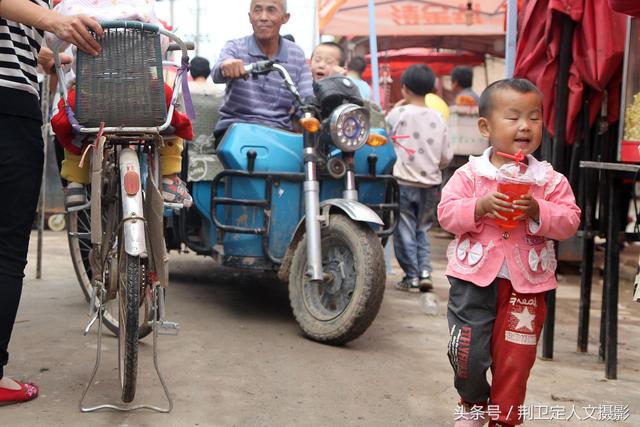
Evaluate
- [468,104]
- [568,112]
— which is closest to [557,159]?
[568,112]

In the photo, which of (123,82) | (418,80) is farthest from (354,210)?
(418,80)

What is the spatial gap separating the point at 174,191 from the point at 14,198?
2.56ft

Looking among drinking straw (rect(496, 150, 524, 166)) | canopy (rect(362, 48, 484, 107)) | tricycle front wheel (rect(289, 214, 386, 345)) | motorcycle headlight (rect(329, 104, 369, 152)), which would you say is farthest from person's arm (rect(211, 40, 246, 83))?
canopy (rect(362, 48, 484, 107))

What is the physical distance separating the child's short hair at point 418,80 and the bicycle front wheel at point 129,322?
4386mm

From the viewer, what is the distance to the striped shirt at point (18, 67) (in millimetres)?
3350

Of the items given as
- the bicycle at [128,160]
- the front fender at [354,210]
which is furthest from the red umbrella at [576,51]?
the bicycle at [128,160]

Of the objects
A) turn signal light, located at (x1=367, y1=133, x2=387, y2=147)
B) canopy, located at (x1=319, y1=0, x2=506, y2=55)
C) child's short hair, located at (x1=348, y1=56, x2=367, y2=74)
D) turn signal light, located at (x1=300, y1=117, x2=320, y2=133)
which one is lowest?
turn signal light, located at (x1=367, y1=133, x2=387, y2=147)

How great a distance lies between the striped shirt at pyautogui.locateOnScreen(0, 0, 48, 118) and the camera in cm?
335

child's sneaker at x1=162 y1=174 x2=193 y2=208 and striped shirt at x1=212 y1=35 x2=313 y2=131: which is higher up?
striped shirt at x1=212 y1=35 x2=313 y2=131

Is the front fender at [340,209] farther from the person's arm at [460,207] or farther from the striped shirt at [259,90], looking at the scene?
the person's arm at [460,207]

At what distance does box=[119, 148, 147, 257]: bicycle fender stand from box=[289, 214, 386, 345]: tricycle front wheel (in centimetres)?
153

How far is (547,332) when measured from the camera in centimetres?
477

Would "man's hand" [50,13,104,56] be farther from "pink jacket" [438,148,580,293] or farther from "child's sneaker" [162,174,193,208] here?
"pink jacket" [438,148,580,293]

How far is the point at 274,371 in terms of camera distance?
4.23 metres
